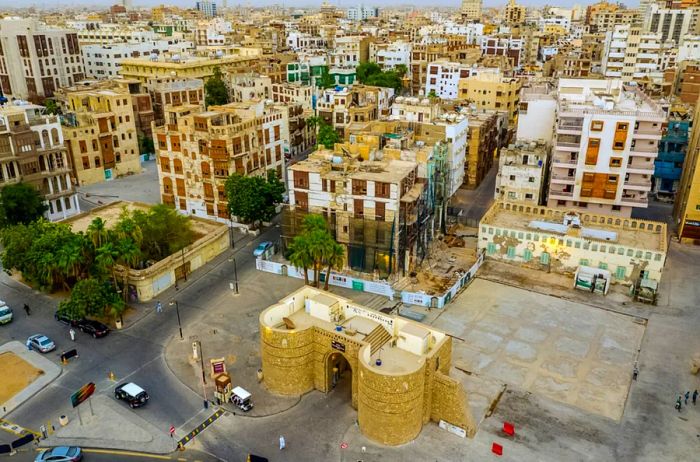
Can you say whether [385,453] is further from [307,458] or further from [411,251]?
[411,251]

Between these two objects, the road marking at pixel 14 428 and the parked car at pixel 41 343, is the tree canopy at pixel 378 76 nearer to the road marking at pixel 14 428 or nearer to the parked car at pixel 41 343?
the parked car at pixel 41 343

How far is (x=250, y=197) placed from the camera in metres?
80.1

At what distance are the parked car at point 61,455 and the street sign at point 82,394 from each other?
15.0 feet

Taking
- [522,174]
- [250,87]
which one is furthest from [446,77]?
[522,174]

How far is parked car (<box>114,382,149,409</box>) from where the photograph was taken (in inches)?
1891

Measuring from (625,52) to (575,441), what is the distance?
151819mm

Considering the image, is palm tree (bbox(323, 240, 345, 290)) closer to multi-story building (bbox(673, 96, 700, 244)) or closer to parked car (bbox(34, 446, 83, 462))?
parked car (bbox(34, 446, 83, 462))

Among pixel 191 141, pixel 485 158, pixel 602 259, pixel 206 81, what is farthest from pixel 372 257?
pixel 206 81

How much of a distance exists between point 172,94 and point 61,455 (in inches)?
4065

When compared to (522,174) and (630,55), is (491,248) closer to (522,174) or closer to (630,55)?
(522,174)

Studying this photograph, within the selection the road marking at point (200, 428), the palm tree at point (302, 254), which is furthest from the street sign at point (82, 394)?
the palm tree at point (302, 254)

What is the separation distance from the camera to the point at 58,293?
67625 mm

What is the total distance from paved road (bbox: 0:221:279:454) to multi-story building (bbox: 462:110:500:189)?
2013 inches

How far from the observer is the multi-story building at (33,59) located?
484ft
